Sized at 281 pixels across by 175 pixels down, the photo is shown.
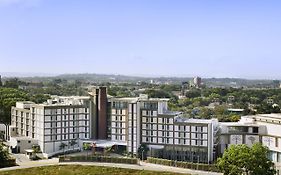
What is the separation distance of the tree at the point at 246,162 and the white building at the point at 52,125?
77.3 ft

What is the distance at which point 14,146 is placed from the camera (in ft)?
194

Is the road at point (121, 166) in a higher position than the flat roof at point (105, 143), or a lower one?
lower

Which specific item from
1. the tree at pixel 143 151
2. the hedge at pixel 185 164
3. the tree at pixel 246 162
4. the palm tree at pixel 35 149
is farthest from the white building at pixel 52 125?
the tree at pixel 246 162

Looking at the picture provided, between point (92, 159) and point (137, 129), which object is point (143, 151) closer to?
point (137, 129)

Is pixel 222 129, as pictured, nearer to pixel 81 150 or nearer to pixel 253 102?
pixel 81 150

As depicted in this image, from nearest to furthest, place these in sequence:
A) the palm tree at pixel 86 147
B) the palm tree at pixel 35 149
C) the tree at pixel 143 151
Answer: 1. the tree at pixel 143 151
2. the palm tree at pixel 35 149
3. the palm tree at pixel 86 147

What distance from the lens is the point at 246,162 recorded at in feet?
142

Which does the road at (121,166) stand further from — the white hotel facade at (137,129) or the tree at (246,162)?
the tree at (246,162)

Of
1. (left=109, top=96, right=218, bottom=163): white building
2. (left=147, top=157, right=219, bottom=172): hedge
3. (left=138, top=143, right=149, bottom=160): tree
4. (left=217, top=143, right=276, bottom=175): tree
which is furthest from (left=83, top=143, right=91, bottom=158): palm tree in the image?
(left=217, top=143, right=276, bottom=175): tree

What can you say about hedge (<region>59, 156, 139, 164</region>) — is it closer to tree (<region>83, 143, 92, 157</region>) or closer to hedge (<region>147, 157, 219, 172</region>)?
hedge (<region>147, 157, 219, 172</region>)

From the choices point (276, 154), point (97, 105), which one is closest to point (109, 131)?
point (97, 105)

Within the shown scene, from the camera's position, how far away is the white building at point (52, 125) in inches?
2302

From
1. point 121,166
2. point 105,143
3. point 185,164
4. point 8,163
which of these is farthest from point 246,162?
point 8,163

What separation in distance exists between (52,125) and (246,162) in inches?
1067
